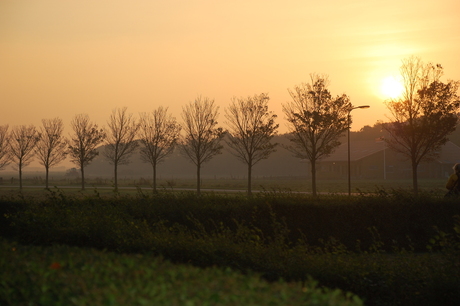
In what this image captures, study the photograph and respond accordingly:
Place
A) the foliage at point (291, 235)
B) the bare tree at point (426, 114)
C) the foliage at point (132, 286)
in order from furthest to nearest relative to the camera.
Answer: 1. the bare tree at point (426, 114)
2. the foliage at point (291, 235)
3. the foliage at point (132, 286)

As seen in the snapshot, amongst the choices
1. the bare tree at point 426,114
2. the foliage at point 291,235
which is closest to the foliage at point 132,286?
the foliage at point 291,235

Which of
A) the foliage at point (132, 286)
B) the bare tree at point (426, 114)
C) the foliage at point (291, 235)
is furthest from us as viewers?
the bare tree at point (426, 114)

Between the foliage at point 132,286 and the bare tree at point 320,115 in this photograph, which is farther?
the bare tree at point 320,115

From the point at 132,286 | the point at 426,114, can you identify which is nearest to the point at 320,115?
the point at 426,114

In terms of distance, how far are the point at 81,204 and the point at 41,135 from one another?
139ft

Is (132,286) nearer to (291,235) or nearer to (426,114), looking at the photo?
(291,235)

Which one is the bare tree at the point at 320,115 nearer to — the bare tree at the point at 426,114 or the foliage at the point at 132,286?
the bare tree at the point at 426,114

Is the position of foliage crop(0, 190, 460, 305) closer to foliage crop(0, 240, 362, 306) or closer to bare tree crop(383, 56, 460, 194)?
foliage crop(0, 240, 362, 306)

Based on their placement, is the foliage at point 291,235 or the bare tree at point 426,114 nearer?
the foliage at point 291,235

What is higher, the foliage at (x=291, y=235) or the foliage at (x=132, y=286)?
the foliage at (x=132, y=286)

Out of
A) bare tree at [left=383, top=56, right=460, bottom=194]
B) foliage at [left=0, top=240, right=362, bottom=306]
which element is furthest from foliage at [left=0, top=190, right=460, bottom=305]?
bare tree at [left=383, top=56, right=460, bottom=194]

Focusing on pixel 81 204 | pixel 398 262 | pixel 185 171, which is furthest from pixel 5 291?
pixel 185 171

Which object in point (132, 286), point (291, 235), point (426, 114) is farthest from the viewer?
point (426, 114)

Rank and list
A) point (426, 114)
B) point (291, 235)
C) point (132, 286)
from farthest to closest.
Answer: point (426, 114), point (291, 235), point (132, 286)
